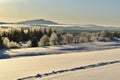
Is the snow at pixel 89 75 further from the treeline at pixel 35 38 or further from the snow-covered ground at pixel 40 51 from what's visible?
the treeline at pixel 35 38

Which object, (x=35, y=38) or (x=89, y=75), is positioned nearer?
(x=89, y=75)

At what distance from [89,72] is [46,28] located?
30395mm

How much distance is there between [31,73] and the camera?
805 cm

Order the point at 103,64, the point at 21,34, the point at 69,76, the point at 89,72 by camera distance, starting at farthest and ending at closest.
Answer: the point at 21,34, the point at 103,64, the point at 89,72, the point at 69,76

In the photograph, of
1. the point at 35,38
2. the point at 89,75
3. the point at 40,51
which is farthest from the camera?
the point at 35,38

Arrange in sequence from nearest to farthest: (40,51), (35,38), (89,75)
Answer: (89,75)
(40,51)
(35,38)

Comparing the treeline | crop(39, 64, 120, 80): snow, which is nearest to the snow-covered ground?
the treeline

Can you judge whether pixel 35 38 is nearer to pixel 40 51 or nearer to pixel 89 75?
pixel 40 51

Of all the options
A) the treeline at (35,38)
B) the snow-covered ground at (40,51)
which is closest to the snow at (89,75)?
the snow-covered ground at (40,51)

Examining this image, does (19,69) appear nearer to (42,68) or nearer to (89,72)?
(42,68)

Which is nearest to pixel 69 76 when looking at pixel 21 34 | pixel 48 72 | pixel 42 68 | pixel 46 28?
pixel 48 72

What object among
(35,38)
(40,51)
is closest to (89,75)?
(40,51)

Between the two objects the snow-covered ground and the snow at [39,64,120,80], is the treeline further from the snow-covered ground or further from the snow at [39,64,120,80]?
the snow at [39,64,120,80]

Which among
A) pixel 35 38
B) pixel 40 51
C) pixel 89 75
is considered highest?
pixel 89 75
